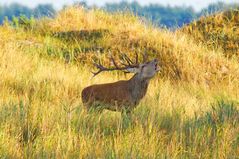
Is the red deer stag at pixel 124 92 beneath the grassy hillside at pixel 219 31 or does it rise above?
beneath

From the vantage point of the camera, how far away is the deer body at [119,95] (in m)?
6.42

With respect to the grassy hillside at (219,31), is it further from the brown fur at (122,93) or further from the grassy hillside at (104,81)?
the brown fur at (122,93)

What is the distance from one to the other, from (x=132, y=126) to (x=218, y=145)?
82cm

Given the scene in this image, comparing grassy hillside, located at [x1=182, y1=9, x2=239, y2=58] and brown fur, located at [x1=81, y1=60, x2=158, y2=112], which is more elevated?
grassy hillside, located at [x1=182, y1=9, x2=239, y2=58]

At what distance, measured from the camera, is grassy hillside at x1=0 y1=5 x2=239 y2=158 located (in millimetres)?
4941

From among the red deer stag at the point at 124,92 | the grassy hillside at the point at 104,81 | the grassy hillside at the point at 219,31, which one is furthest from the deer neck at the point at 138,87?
the grassy hillside at the point at 219,31

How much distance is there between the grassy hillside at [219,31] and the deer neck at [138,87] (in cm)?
677

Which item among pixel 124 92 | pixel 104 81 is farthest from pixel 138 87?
pixel 104 81

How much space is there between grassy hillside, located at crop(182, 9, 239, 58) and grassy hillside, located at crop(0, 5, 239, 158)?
2.11 ft

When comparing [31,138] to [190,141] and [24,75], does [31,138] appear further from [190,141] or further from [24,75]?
[24,75]

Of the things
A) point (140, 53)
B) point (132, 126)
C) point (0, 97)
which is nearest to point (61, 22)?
point (140, 53)

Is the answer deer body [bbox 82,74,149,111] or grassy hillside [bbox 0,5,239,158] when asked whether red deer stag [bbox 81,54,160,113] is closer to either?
deer body [bbox 82,74,149,111]

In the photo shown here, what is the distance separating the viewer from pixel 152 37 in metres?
13.2

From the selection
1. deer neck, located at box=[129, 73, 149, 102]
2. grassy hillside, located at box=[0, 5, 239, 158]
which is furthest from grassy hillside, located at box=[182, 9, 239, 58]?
deer neck, located at box=[129, 73, 149, 102]
